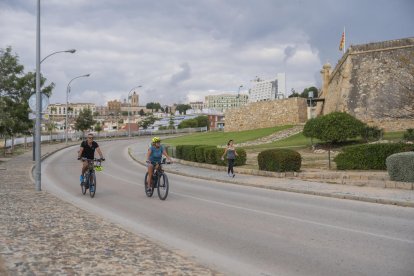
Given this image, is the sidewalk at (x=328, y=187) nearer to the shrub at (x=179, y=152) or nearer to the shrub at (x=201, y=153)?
the shrub at (x=201, y=153)

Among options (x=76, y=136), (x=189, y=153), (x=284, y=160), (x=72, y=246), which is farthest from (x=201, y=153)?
(x=76, y=136)

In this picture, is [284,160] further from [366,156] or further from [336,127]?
[336,127]

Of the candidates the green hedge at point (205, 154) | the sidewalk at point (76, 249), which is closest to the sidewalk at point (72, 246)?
the sidewalk at point (76, 249)

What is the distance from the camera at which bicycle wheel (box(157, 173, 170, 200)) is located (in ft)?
44.6

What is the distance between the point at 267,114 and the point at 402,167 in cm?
4950

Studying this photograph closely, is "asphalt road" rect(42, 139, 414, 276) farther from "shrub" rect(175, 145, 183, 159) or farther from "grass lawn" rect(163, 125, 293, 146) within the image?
"grass lawn" rect(163, 125, 293, 146)

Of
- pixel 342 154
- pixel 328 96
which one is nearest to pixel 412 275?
pixel 342 154

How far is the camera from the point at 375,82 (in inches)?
1702

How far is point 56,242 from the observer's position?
736 centimetres

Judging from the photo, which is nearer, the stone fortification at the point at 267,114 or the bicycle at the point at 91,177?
the bicycle at the point at 91,177

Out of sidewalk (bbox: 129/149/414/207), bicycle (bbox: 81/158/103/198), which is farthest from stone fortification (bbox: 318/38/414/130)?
bicycle (bbox: 81/158/103/198)

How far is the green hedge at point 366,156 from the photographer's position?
20016 mm

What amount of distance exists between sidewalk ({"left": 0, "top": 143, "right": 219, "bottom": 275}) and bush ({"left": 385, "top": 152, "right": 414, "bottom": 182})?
10671 mm

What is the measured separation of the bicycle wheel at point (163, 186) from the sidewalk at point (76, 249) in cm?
333
